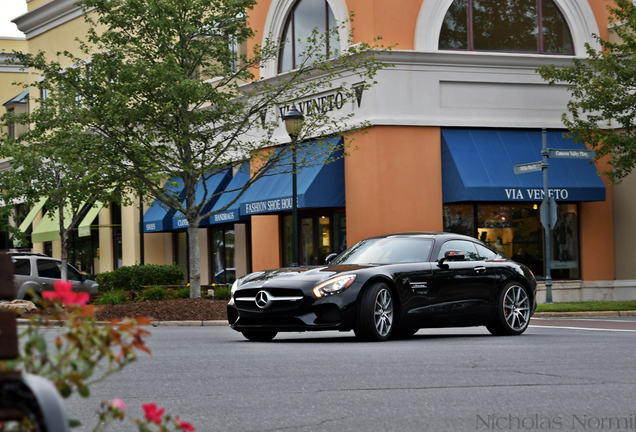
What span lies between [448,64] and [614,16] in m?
5.36

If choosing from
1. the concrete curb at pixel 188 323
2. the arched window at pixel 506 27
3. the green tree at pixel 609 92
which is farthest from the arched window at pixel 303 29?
the concrete curb at pixel 188 323

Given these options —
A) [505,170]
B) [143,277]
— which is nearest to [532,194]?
[505,170]

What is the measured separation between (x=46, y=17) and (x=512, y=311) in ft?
108

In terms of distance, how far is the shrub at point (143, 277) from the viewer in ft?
99.9

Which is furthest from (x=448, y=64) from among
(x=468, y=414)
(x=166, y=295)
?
(x=468, y=414)

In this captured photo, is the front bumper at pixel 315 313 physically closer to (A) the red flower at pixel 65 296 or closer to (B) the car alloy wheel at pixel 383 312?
(B) the car alloy wheel at pixel 383 312

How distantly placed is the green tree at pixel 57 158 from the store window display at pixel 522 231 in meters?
9.31

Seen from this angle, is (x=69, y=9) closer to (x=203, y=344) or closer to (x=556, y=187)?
(x=556, y=187)

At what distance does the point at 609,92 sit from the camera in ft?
77.8

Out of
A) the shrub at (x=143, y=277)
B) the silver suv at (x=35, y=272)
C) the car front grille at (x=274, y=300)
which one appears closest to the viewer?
the car front grille at (x=274, y=300)

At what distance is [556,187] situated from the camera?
25.5m

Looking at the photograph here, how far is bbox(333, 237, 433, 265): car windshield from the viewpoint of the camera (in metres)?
13.8

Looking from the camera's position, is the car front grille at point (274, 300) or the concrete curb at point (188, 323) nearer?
the car front grille at point (274, 300)

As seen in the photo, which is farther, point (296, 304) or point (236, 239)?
point (236, 239)
